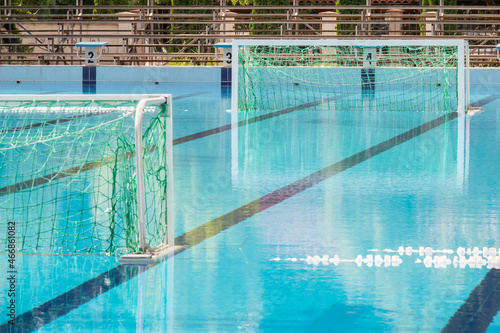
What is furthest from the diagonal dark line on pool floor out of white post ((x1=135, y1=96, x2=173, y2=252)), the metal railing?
the metal railing

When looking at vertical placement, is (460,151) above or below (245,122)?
below

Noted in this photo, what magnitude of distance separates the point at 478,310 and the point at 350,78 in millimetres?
13477

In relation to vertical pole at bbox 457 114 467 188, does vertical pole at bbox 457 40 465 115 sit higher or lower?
higher

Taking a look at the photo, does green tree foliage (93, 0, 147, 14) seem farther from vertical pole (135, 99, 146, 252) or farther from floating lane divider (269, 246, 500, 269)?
floating lane divider (269, 246, 500, 269)

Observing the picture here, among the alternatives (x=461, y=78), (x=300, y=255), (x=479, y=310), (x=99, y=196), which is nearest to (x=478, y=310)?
(x=479, y=310)

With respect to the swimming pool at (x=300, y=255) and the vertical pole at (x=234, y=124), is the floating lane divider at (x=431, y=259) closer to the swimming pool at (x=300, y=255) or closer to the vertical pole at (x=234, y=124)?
the swimming pool at (x=300, y=255)

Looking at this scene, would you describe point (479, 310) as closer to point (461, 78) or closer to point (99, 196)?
point (99, 196)

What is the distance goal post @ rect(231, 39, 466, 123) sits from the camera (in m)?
11.3

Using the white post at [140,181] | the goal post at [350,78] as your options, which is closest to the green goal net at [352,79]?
the goal post at [350,78]

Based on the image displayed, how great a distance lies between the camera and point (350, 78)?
16.2 meters

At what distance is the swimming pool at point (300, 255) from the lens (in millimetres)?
2986

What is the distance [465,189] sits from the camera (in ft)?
17.9

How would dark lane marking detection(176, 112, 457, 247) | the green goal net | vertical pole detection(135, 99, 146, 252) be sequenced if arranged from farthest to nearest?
1. the green goal net
2. dark lane marking detection(176, 112, 457, 247)
3. vertical pole detection(135, 99, 146, 252)

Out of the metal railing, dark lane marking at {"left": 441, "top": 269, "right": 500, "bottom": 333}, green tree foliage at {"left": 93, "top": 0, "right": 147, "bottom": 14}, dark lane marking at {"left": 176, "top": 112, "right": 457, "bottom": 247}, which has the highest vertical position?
green tree foliage at {"left": 93, "top": 0, "right": 147, "bottom": 14}
